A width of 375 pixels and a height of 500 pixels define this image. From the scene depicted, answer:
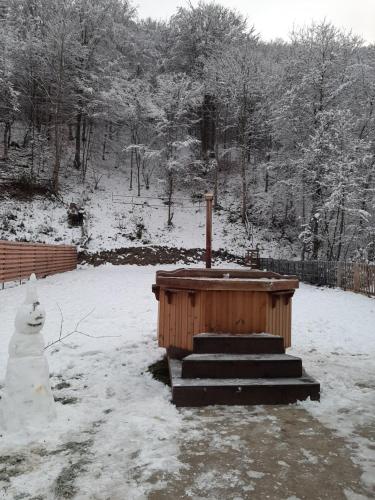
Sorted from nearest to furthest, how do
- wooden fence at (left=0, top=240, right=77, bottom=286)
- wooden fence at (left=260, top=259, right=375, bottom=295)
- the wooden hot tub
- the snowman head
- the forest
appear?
the snowman head
the wooden hot tub
wooden fence at (left=0, top=240, right=77, bottom=286)
wooden fence at (left=260, top=259, right=375, bottom=295)
the forest

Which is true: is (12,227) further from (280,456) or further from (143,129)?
(280,456)

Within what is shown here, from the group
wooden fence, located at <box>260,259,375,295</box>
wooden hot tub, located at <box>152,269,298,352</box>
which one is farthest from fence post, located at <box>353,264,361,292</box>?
wooden hot tub, located at <box>152,269,298,352</box>

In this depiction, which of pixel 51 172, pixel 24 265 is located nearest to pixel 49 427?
pixel 24 265

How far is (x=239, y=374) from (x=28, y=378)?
2606 mm

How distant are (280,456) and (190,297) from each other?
2605mm

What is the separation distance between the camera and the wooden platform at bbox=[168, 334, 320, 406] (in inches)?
179

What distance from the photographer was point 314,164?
21344mm

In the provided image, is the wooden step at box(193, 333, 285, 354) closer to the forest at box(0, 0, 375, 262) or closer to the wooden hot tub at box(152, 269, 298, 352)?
the wooden hot tub at box(152, 269, 298, 352)

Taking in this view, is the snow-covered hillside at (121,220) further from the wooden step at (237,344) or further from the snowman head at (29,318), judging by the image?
the wooden step at (237,344)

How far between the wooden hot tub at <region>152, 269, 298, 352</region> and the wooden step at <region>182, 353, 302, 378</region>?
2.06 feet

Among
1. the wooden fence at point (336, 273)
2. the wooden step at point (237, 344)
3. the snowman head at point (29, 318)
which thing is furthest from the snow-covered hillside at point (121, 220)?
the wooden step at point (237, 344)

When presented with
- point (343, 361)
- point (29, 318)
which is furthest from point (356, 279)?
point (29, 318)

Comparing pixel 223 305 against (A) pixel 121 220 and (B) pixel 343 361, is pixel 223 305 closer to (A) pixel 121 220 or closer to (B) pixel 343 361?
(B) pixel 343 361

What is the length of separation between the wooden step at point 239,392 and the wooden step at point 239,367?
140mm
